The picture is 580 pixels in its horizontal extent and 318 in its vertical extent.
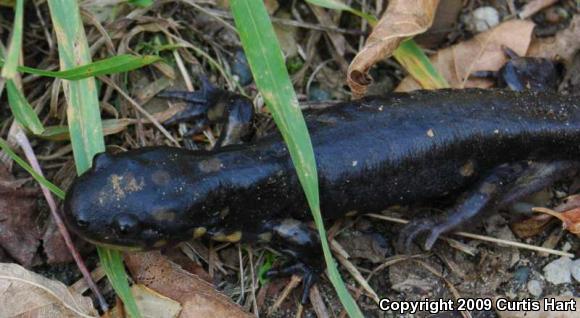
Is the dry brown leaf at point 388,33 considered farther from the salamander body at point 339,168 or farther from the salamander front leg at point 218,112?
the salamander front leg at point 218,112

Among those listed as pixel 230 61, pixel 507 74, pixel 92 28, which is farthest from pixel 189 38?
pixel 507 74

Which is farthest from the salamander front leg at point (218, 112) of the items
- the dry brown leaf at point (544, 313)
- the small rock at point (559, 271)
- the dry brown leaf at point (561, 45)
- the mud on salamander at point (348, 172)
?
the dry brown leaf at point (561, 45)

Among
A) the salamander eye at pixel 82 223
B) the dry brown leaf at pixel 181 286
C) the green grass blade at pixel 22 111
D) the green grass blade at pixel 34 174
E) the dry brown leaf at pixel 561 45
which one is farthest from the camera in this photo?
the dry brown leaf at pixel 561 45

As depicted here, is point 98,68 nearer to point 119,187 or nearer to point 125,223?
point 119,187

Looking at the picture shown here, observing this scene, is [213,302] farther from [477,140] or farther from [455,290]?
[477,140]

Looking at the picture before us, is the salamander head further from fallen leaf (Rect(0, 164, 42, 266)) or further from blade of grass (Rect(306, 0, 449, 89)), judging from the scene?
blade of grass (Rect(306, 0, 449, 89))
